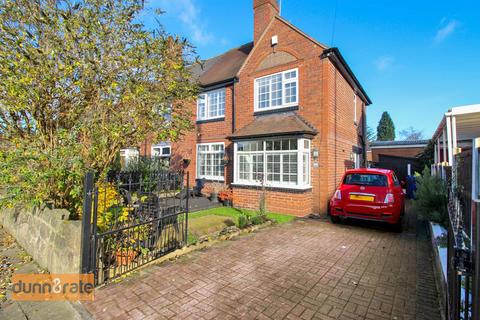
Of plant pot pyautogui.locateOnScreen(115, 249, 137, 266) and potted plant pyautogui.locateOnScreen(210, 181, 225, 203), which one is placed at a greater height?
potted plant pyautogui.locateOnScreen(210, 181, 225, 203)

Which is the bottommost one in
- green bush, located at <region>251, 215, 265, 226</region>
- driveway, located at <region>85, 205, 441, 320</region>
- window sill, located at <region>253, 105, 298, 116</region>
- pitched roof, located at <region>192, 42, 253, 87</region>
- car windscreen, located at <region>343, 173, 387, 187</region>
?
driveway, located at <region>85, 205, 441, 320</region>

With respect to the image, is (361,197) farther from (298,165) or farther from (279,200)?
(279,200)

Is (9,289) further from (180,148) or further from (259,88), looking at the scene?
(180,148)

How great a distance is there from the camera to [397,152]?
1938 centimetres

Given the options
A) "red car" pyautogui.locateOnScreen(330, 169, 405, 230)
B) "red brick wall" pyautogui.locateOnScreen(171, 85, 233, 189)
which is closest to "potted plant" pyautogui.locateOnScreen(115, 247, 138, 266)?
"red car" pyautogui.locateOnScreen(330, 169, 405, 230)

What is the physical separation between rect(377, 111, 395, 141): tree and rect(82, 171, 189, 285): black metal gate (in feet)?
166

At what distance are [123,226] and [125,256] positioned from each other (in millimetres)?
526

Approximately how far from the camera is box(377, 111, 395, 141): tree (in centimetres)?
4669

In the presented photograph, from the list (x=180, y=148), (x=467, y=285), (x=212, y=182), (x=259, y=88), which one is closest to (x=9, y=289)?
(x=467, y=285)

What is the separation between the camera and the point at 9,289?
3.75 m

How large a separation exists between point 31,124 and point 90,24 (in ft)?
6.74

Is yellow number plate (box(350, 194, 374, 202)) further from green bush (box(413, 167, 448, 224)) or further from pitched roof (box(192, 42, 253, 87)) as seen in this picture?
pitched roof (box(192, 42, 253, 87))

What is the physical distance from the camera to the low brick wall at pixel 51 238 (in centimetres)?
354

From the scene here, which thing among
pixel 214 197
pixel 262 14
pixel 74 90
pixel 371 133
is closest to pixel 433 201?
pixel 74 90
